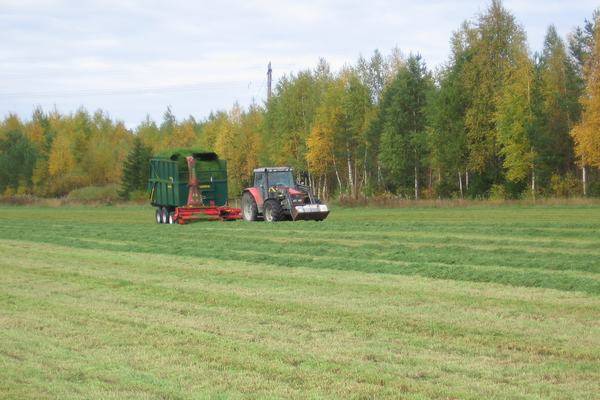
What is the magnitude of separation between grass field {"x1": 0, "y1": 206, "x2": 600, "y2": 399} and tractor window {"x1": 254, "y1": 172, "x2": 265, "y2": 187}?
9.26 meters

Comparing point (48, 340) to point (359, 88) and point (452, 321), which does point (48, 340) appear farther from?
point (359, 88)

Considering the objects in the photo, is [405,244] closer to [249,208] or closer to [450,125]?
[249,208]

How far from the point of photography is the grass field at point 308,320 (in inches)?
298

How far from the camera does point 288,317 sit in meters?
10.9

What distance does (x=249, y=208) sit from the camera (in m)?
31.1

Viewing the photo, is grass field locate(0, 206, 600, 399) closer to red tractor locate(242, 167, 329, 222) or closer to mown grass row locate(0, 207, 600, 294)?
mown grass row locate(0, 207, 600, 294)

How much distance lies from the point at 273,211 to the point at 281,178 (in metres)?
1.35

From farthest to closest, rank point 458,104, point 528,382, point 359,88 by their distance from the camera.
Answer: point 359,88, point 458,104, point 528,382

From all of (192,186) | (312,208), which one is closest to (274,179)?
(312,208)

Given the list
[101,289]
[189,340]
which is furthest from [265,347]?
[101,289]

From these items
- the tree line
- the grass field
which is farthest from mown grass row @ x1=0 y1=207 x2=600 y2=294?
the tree line

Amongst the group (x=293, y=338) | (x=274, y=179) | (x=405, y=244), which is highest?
(x=274, y=179)

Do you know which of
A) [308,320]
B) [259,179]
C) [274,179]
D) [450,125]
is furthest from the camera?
[450,125]

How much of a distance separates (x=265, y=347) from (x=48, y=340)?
2394 millimetres
